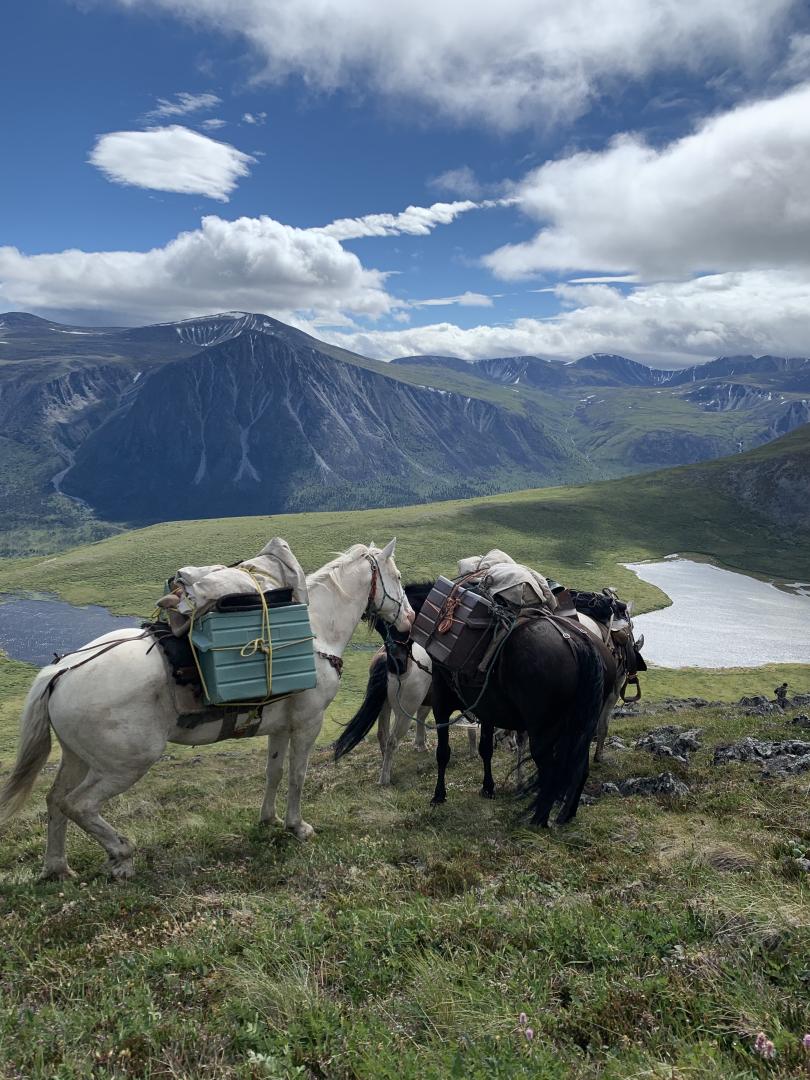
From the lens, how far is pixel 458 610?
10578 millimetres

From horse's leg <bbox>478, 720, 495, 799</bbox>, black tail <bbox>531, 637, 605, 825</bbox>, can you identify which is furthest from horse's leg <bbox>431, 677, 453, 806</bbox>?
black tail <bbox>531, 637, 605, 825</bbox>

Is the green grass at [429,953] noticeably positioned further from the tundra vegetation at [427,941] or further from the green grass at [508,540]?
the green grass at [508,540]

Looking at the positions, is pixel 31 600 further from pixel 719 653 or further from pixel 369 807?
pixel 369 807

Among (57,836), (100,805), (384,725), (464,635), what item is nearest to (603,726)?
(384,725)

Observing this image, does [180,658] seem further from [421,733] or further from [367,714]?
[421,733]

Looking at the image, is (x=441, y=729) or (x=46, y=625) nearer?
(x=441, y=729)

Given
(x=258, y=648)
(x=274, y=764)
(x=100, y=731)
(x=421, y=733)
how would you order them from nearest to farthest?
(x=100, y=731)
(x=258, y=648)
(x=274, y=764)
(x=421, y=733)

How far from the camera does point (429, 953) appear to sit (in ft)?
16.9

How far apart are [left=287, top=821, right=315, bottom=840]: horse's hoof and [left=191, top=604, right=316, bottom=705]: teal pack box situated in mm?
2519

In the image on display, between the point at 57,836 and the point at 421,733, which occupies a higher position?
the point at 57,836

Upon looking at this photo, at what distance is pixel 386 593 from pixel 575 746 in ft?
13.5

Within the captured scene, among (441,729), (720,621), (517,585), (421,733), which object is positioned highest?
(517,585)

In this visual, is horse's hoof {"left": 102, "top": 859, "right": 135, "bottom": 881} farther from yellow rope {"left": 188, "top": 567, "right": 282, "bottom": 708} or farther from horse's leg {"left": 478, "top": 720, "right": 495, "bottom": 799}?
horse's leg {"left": 478, "top": 720, "right": 495, "bottom": 799}

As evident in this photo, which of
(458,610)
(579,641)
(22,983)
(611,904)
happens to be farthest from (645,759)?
(22,983)
